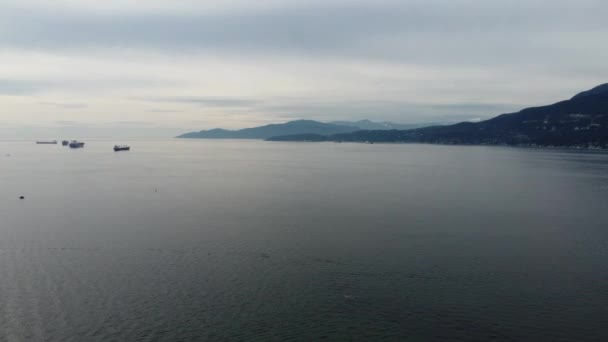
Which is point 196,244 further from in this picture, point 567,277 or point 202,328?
point 567,277

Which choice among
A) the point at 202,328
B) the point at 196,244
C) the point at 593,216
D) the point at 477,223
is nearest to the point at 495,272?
the point at 477,223

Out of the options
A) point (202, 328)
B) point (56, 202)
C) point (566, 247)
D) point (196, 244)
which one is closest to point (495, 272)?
point (566, 247)

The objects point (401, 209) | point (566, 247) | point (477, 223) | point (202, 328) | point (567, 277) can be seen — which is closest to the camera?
point (202, 328)

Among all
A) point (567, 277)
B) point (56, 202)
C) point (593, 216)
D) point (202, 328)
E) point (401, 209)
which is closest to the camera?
point (202, 328)

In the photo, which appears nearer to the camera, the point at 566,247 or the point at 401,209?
Answer: the point at 566,247

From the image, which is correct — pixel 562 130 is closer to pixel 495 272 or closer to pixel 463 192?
pixel 463 192

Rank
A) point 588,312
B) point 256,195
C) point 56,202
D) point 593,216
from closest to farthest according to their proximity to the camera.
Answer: point 588,312 < point 593,216 < point 56,202 < point 256,195
